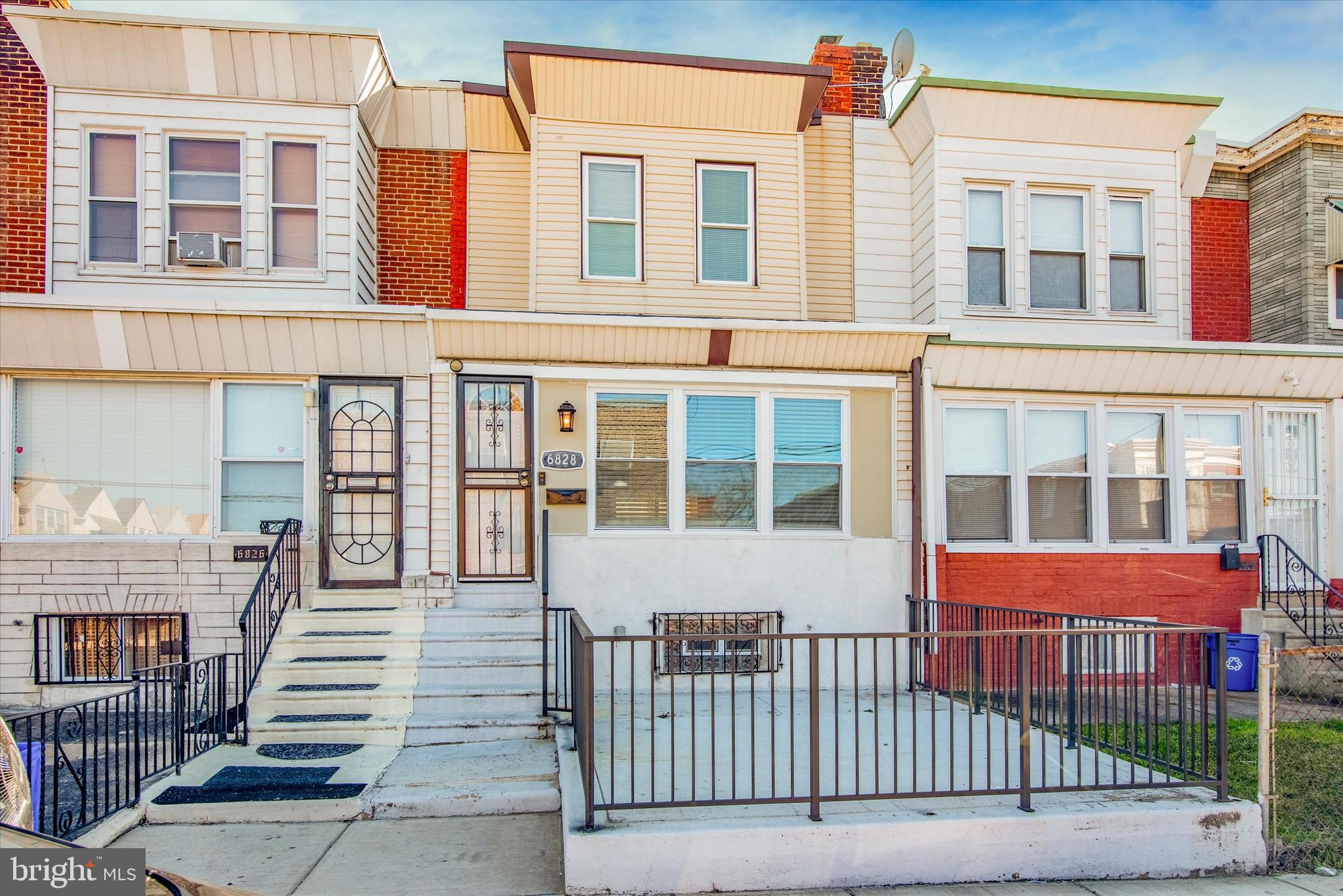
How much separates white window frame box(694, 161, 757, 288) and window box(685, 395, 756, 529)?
4.70 ft

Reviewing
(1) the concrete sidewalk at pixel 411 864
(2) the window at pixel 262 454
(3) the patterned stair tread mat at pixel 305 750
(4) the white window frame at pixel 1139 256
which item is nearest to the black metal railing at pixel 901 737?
(1) the concrete sidewalk at pixel 411 864

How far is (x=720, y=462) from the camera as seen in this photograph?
9812mm

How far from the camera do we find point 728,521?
32.2ft

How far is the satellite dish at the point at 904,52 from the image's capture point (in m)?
11.5

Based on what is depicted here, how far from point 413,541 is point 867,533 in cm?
492

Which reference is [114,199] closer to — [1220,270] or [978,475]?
[978,475]

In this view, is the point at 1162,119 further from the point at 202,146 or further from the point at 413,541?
the point at 202,146

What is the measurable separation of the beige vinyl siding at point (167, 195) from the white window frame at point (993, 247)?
692 cm

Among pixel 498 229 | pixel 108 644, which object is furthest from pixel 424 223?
pixel 108 644

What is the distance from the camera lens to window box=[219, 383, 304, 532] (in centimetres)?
921

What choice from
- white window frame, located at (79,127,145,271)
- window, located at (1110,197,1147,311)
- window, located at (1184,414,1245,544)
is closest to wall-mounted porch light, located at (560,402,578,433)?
white window frame, located at (79,127,145,271)

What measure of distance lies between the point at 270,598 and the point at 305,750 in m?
1.87

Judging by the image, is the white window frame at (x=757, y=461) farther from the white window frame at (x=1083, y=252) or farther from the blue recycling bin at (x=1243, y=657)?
the blue recycling bin at (x=1243, y=657)

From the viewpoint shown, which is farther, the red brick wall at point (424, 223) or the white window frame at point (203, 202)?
the red brick wall at point (424, 223)
